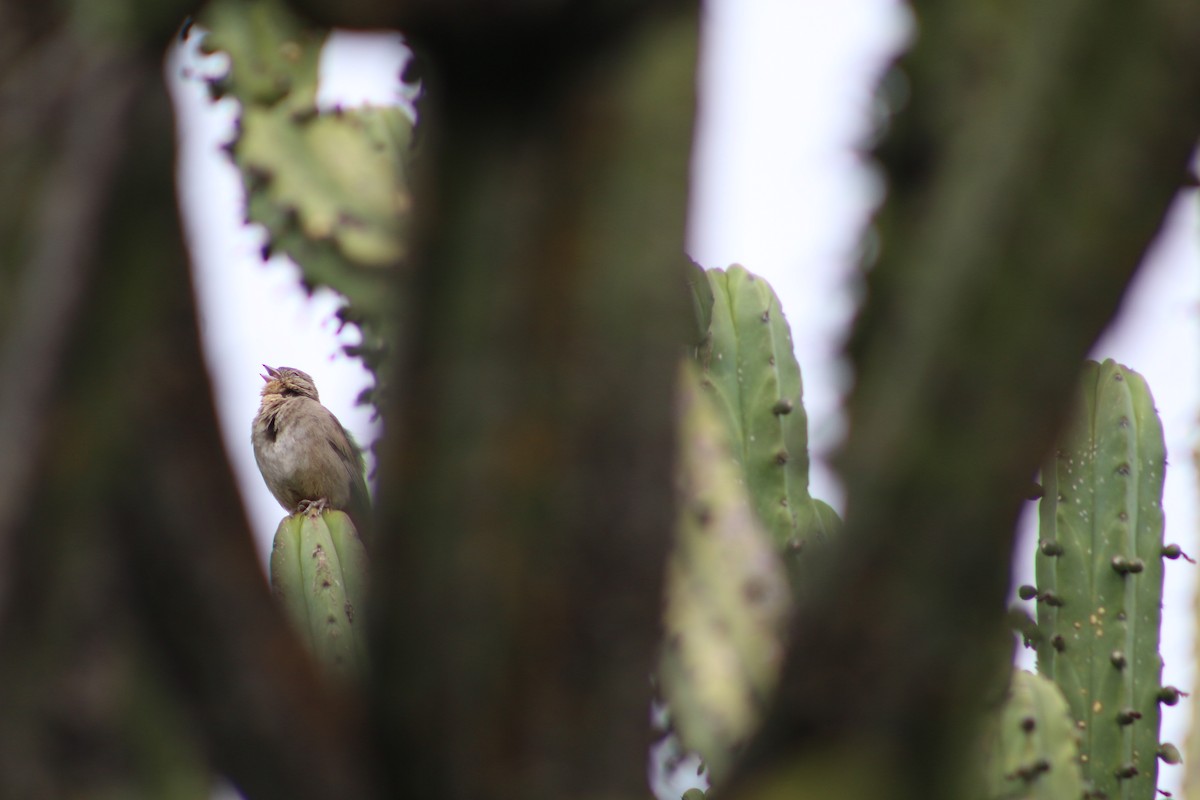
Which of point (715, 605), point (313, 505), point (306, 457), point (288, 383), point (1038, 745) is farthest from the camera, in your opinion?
point (288, 383)

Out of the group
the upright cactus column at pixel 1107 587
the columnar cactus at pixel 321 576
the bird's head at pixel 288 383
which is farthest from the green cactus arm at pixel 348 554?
the bird's head at pixel 288 383

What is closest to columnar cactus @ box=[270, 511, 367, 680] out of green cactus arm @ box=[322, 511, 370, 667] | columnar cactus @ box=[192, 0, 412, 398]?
green cactus arm @ box=[322, 511, 370, 667]

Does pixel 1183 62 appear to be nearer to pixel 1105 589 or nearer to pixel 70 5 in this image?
pixel 70 5

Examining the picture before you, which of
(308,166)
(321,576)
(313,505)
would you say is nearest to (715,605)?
(321,576)

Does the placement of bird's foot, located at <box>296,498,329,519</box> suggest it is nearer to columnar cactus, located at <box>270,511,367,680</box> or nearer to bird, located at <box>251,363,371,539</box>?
bird, located at <box>251,363,371,539</box>

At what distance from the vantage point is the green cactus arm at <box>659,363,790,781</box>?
266cm

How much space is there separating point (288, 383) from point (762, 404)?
14.9 ft

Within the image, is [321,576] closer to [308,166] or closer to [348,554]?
[348,554]

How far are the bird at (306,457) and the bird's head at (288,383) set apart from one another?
49 millimetres

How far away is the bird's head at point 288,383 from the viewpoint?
7.25 meters

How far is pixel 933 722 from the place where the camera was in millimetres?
1134

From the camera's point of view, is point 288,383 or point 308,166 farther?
point 288,383

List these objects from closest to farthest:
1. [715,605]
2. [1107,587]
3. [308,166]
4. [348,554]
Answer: [715,605]
[1107,587]
[308,166]
[348,554]

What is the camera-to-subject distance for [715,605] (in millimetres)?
2742
